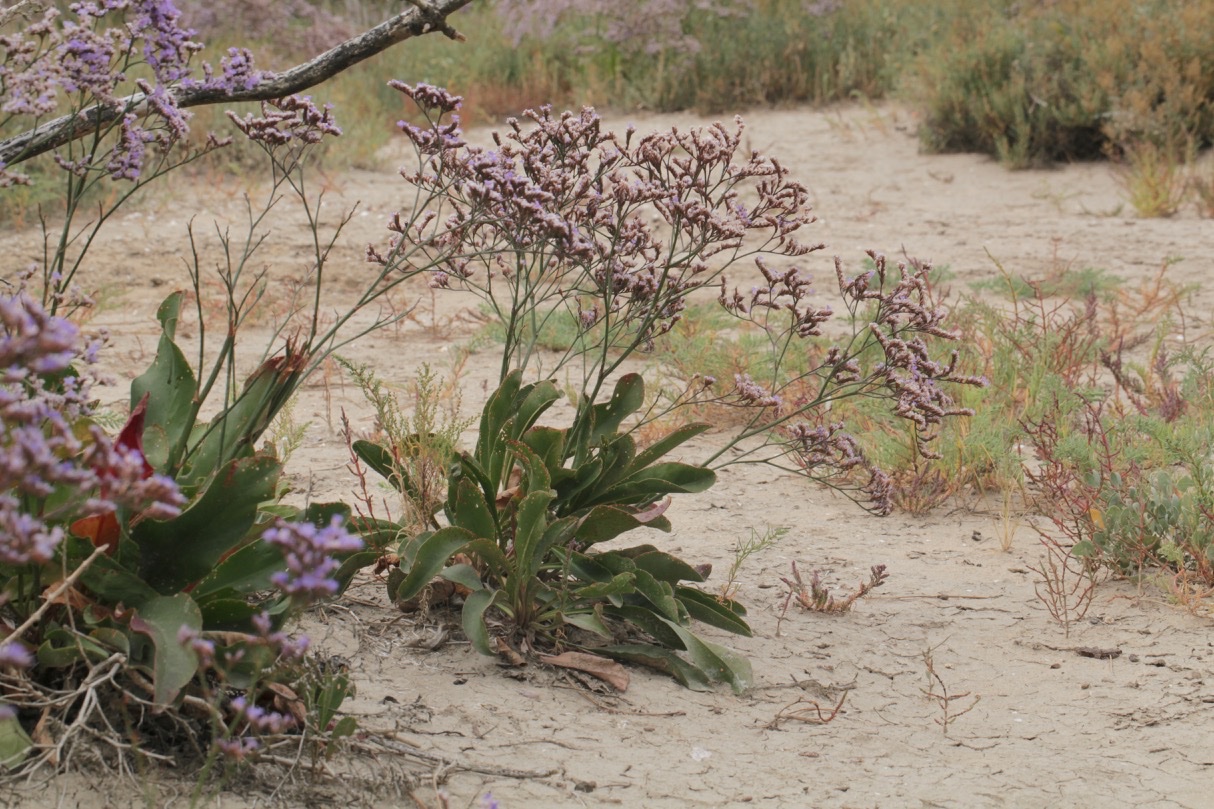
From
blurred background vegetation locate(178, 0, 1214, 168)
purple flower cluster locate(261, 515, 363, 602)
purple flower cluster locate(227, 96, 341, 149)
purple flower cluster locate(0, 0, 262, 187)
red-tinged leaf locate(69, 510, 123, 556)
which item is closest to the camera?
purple flower cluster locate(261, 515, 363, 602)

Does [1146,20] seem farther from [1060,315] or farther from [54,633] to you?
[54,633]

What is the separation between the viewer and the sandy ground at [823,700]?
245 centimetres

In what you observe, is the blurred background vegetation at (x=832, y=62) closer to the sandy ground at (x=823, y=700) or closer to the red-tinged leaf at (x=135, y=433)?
the sandy ground at (x=823, y=700)

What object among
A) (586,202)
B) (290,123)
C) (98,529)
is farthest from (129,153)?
(586,202)

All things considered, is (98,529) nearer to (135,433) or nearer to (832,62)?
(135,433)

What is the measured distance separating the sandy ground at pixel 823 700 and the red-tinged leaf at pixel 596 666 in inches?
1.3

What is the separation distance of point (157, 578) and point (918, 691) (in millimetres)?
1753

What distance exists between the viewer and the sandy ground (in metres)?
2.45

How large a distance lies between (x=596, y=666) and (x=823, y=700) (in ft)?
1.79

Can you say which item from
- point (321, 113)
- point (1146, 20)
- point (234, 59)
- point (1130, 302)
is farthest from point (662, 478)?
point (1146, 20)

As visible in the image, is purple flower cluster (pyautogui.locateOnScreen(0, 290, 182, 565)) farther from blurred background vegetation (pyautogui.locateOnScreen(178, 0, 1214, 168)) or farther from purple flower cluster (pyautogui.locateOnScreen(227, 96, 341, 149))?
blurred background vegetation (pyautogui.locateOnScreen(178, 0, 1214, 168))

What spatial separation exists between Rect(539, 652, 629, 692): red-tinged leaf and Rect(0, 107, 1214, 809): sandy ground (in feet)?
0.11

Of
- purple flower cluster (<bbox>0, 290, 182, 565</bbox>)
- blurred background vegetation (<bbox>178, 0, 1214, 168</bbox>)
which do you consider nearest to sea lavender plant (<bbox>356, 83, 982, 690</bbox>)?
purple flower cluster (<bbox>0, 290, 182, 565</bbox>)

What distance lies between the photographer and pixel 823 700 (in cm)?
296
